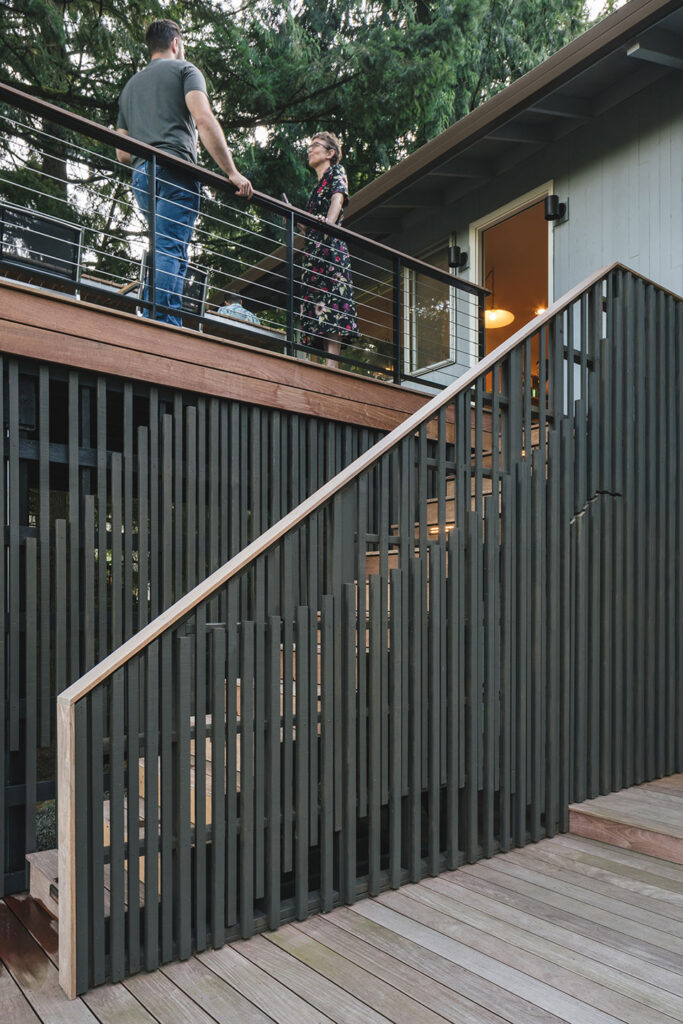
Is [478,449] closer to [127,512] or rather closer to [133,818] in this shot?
[127,512]

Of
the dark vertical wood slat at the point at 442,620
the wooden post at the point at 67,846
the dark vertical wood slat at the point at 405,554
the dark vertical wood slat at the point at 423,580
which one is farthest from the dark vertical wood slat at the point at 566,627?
the wooden post at the point at 67,846

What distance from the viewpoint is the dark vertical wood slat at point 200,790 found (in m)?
2.49

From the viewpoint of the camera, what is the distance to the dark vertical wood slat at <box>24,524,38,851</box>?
10.8 feet

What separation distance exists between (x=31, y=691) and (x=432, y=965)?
194cm

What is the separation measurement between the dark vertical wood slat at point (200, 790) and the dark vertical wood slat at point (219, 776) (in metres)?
0.03

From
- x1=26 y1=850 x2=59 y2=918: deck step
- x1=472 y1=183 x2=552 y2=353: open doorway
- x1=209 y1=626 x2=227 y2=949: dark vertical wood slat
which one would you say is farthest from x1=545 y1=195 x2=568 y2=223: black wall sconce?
x1=26 y1=850 x2=59 y2=918: deck step

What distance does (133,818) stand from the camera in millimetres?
2410

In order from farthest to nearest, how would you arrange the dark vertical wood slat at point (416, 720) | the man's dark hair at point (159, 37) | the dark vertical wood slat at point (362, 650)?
1. the man's dark hair at point (159, 37)
2. the dark vertical wood slat at point (416, 720)
3. the dark vertical wood slat at point (362, 650)

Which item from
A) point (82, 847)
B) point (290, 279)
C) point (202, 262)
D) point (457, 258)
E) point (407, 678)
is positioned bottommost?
point (82, 847)

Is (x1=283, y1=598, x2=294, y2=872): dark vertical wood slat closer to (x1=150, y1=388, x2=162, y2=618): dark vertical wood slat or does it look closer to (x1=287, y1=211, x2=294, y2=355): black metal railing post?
(x1=150, y1=388, x2=162, y2=618): dark vertical wood slat

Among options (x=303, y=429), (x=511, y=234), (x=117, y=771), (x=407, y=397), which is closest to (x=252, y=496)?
(x=303, y=429)

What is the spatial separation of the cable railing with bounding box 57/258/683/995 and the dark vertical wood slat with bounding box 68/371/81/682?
611 millimetres

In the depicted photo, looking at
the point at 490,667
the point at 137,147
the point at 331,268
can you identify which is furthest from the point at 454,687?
the point at 331,268

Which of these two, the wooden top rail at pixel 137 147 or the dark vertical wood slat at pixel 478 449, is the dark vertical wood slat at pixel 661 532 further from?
the wooden top rail at pixel 137 147
